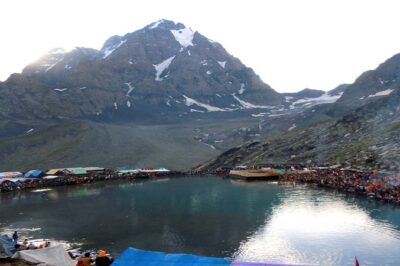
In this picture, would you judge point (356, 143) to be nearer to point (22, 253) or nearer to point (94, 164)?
point (22, 253)

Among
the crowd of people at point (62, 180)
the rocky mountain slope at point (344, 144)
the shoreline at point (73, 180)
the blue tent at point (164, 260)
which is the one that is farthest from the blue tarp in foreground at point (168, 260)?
the crowd of people at point (62, 180)

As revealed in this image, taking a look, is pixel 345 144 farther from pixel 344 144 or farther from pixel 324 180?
pixel 324 180

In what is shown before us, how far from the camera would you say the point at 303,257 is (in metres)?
37.7

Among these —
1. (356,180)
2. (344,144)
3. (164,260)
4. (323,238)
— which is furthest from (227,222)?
(344,144)

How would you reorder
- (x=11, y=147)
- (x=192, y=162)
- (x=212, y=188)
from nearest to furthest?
(x=212, y=188) → (x=192, y=162) → (x=11, y=147)

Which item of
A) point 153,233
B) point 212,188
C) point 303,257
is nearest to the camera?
point 303,257

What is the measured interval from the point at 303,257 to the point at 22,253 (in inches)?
951

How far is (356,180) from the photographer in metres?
77.9

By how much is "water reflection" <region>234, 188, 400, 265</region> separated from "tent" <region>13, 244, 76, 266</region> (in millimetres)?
15350

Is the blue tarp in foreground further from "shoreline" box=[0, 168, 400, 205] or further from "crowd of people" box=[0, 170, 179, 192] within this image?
"crowd of people" box=[0, 170, 179, 192]

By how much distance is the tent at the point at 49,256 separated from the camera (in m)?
32.5

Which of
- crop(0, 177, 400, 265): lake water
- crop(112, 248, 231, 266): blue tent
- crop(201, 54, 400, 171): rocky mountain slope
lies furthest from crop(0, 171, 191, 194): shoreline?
crop(112, 248, 231, 266): blue tent

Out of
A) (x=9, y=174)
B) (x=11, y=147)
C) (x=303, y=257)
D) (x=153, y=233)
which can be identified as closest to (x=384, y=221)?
(x=303, y=257)

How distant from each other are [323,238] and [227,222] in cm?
1401
